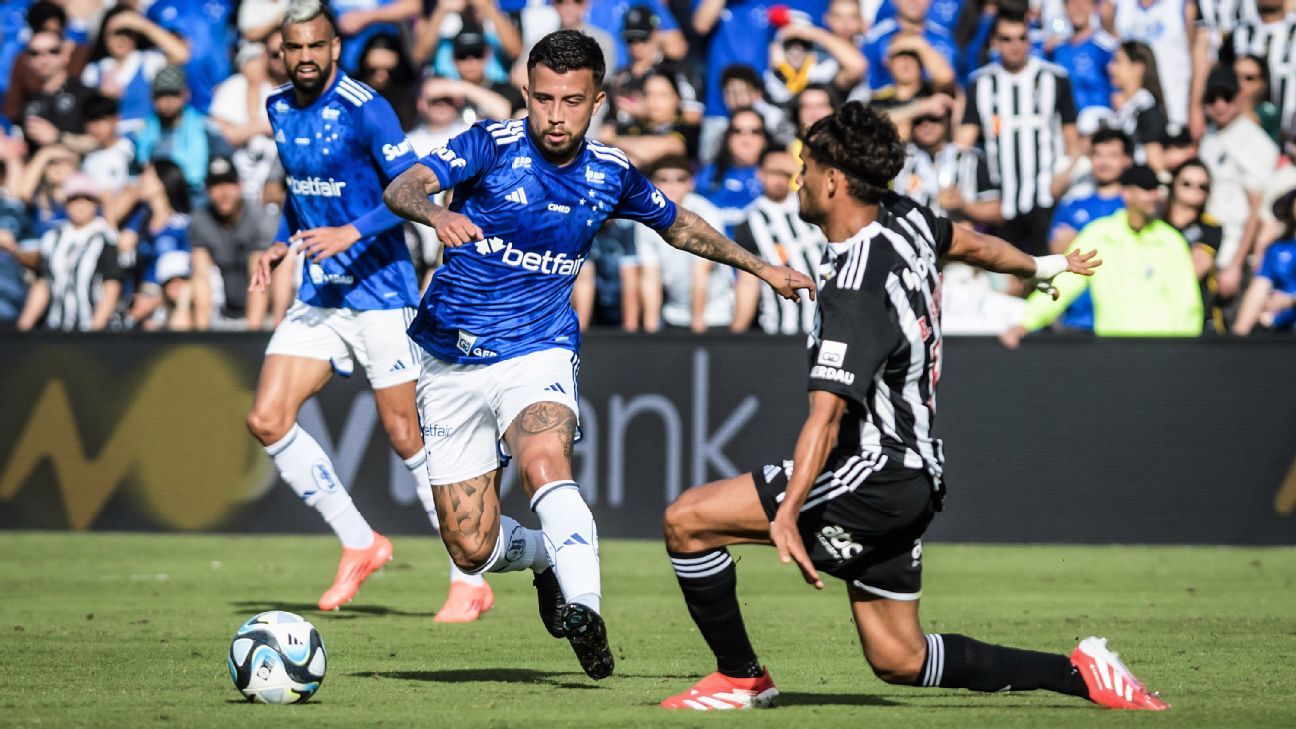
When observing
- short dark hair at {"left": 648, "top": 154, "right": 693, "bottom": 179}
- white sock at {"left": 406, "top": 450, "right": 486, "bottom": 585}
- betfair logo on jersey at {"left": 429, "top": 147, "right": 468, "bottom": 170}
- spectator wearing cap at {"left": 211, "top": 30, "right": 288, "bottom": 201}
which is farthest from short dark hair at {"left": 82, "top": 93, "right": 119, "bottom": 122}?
betfair logo on jersey at {"left": 429, "top": 147, "right": 468, "bottom": 170}

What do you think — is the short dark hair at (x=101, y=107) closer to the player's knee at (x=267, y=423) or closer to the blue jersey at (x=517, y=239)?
the player's knee at (x=267, y=423)

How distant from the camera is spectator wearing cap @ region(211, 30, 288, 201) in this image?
54.0 feet

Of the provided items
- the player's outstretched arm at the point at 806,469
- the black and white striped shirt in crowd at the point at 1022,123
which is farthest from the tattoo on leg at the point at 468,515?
the black and white striped shirt in crowd at the point at 1022,123

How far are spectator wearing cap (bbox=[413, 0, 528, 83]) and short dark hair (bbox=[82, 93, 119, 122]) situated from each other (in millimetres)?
2928

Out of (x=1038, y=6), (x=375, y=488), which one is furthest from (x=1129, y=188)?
(x=375, y=488)

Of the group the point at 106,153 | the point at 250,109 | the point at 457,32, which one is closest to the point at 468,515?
Answer: the point at 457,32

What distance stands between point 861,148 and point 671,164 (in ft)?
27.5

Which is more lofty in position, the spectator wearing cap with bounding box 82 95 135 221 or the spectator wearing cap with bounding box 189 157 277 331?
the spectator wearing cap with bounding box 82 95 135 221

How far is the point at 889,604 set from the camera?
6.38 m

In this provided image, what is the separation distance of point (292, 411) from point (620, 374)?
4.57m

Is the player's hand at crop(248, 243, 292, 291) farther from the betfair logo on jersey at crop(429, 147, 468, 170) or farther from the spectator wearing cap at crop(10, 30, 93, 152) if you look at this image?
the spectator wearing cap at crop(10, 30, 93, 152)

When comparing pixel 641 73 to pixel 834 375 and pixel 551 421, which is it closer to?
pixel 551 421

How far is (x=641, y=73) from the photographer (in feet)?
52.3

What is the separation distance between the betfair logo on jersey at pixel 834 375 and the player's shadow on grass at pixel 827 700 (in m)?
1.48
